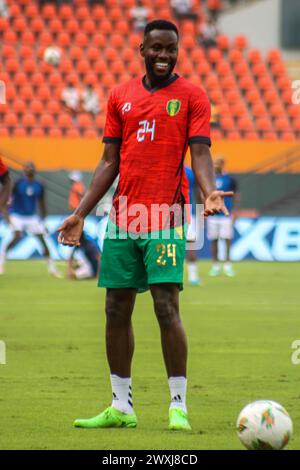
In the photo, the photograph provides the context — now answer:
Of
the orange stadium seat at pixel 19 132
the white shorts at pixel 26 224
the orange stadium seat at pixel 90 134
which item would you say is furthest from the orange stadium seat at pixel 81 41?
the white shorts at pixel 26 224

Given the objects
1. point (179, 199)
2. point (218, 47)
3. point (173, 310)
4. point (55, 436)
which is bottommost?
point (55, 436)

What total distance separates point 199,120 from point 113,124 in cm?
56

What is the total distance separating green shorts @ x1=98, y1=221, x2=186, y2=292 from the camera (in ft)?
23.1

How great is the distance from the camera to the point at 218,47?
1385 inches

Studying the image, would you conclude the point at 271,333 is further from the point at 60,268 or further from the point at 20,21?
the point at 20,21

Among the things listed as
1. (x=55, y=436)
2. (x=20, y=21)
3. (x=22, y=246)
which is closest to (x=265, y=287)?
(x=22, y=246)

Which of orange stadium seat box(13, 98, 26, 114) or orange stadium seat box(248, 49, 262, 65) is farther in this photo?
orange stadium seat box(248, 49, 262, 65)

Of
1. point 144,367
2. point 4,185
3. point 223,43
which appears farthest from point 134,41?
point 144,367

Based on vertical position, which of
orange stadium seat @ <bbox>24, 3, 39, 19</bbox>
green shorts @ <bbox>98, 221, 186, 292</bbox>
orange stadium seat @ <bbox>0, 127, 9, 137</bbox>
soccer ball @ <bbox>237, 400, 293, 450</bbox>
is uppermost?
orange stadium seat @ <bbox>24, 3, 39, 19</bbox>

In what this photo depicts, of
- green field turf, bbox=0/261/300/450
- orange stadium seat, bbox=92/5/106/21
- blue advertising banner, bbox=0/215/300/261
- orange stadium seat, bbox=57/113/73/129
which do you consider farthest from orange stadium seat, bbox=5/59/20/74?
green field turf, bbox=0/261/300/450

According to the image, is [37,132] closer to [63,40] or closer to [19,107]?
[19,107]

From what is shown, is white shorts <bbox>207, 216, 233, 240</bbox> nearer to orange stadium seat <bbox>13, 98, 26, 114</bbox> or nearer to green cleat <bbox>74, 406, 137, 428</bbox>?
orange stadium seat <bbox>13, 98, 26, 114</bbox>

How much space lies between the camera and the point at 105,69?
32.9 m

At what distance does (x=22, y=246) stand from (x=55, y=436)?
20.3 meters
